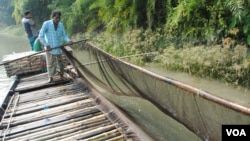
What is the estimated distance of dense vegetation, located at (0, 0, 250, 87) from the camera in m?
6.59

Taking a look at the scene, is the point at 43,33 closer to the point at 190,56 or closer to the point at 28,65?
the point at 28,65

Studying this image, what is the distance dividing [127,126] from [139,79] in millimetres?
574

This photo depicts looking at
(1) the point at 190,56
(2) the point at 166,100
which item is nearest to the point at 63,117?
(2) the point at 166,100

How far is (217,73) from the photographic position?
694 centimetres

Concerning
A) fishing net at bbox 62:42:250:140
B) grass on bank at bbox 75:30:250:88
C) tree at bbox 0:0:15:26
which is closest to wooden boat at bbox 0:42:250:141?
fishing net at bbox 62:42:250:140

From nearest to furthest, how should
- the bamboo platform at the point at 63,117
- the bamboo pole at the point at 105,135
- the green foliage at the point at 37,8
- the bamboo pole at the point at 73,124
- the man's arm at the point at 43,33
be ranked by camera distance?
the bamboo pole at the point at 105,135, the bamboo platform at the point at 63,117, the bamboo pole at the point at 73,124, the man's arm at the point at 43,33, the green foliage at the point at 37,8

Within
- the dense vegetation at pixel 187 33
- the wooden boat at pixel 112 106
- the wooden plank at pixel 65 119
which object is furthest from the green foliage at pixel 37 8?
the wooden plank at pixel 65 119

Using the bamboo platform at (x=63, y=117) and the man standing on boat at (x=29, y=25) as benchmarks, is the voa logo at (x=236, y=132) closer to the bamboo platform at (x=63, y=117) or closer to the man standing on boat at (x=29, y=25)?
the bamboo platform at (x=63, y=117)

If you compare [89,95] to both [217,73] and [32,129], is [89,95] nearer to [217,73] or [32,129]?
[32,129]

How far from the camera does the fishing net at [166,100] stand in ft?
8.61

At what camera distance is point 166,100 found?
3.38 metres

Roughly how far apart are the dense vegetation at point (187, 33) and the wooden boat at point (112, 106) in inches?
83.0

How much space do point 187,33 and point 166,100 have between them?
4.89 meters

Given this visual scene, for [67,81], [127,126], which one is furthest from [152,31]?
[127,126]
